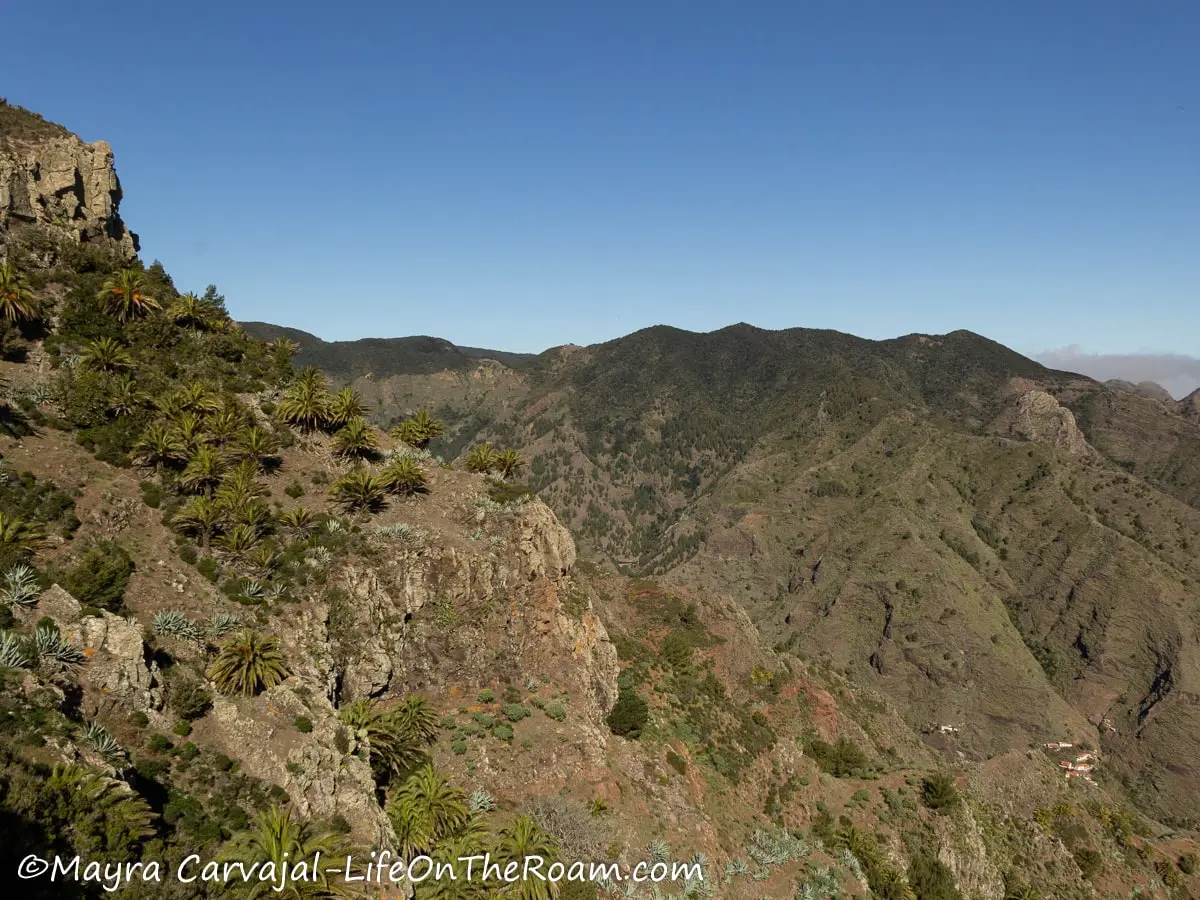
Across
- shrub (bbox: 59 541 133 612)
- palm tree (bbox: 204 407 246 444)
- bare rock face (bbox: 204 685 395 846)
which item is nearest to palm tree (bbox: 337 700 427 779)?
bare rock face (bbox: 204 685 395 846)

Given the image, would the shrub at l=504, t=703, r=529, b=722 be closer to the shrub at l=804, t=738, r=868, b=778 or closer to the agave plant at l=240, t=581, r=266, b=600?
the agave plant at l=240, t=581, r=266, b=600

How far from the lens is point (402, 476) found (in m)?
30.9

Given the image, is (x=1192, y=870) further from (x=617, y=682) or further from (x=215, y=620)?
(x=215, y=620)

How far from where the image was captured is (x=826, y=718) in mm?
51656

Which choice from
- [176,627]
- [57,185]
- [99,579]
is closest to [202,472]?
[99,579]

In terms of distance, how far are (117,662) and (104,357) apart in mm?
18295

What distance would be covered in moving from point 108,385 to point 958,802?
2142 inches

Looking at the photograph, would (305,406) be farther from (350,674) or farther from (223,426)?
(350,674)

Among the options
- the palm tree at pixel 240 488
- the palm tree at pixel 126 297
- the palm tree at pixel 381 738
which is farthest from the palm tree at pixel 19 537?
the palm tree at pixel 126 297

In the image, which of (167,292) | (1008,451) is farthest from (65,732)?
(1008,451)

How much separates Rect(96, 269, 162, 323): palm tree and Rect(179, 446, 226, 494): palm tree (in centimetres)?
1168

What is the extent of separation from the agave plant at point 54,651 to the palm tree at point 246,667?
366 cm

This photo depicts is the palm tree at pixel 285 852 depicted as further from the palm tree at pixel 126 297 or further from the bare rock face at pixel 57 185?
the bare rock face at pixel 57 185

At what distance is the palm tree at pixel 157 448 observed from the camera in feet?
85.7
